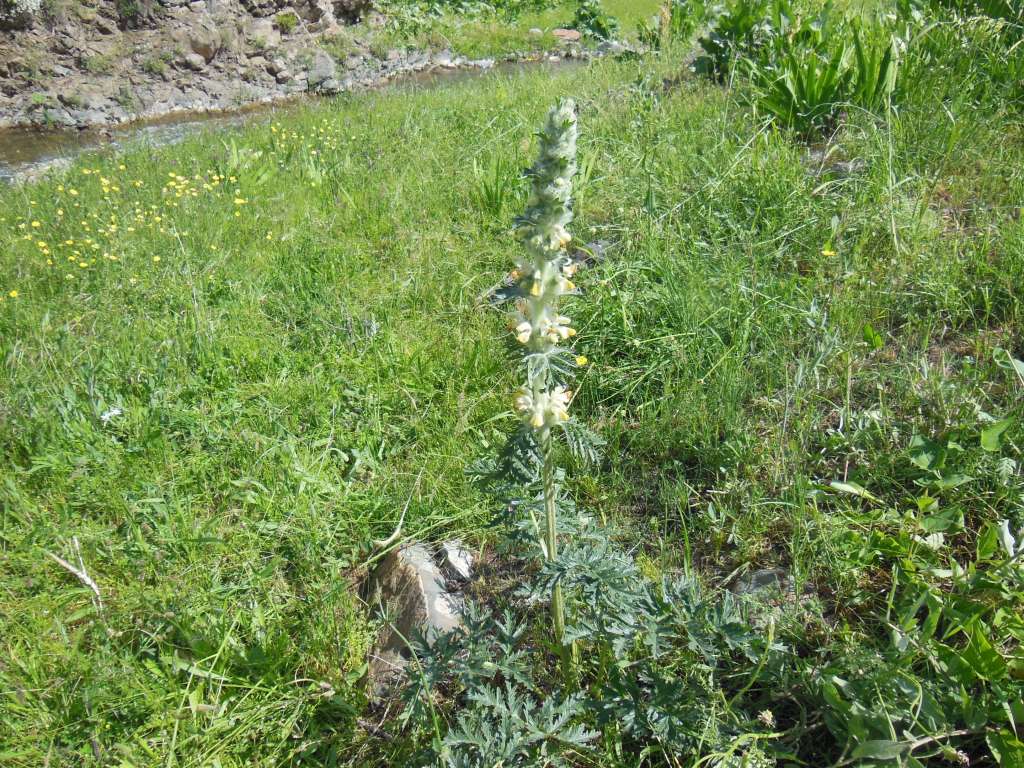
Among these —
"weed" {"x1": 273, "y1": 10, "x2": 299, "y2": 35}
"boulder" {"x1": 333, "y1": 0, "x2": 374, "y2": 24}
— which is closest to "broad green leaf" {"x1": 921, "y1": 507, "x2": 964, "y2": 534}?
"weed" {"x1": 273, "y1": 10, "x2": 299, "y2": 35}

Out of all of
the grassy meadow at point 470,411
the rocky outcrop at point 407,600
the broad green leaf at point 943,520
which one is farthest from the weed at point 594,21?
the broad green leaf at point 943,520

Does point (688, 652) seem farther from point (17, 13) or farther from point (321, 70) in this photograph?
point (17, 13)

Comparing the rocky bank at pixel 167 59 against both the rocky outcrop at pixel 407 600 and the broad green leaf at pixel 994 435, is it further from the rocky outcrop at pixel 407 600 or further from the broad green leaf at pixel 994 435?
the broad green leaf at pixel 994 435

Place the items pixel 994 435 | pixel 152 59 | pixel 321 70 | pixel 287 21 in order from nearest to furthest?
pixel 994 435, pixel 152 59, pixel 321 70, pixel 287 21

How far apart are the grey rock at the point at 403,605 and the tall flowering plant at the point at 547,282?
572 mm

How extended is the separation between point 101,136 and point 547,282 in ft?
37.5

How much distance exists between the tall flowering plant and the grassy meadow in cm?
70

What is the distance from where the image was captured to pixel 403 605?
225cm

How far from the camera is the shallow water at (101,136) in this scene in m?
8.48

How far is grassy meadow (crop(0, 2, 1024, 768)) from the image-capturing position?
6.45ft

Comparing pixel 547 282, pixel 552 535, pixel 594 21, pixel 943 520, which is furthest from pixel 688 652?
pixel 594 21

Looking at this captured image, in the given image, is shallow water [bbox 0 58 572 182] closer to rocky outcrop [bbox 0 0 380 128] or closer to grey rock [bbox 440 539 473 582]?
rocky outcrop [bbox 0 0 380 128]

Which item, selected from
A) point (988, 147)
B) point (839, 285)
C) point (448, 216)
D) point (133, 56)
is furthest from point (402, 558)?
point (133, 56)

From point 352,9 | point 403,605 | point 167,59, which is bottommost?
point 167,59
